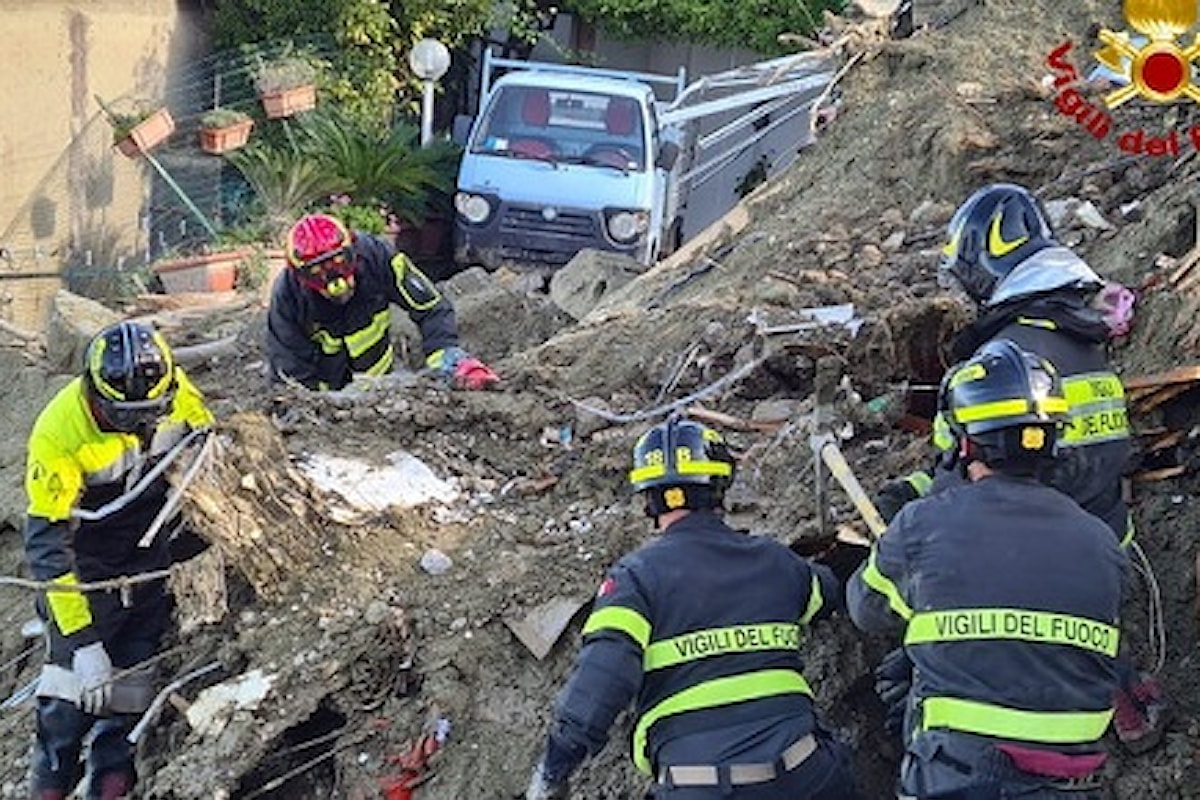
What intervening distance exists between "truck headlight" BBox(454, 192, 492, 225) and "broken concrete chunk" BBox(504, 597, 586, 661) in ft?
26.6

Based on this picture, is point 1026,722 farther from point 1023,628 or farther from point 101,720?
point 101,720

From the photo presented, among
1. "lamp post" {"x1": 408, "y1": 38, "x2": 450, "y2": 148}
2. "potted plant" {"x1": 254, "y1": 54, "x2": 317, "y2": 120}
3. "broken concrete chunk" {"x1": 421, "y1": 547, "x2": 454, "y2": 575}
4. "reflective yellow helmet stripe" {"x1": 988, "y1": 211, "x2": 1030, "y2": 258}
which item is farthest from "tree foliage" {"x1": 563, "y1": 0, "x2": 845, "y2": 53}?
"reflective yellow helmet stripe" {"x1": 988, "y1": 211, "x2": 1030, "y2": 258}

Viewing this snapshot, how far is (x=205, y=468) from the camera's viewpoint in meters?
5.50

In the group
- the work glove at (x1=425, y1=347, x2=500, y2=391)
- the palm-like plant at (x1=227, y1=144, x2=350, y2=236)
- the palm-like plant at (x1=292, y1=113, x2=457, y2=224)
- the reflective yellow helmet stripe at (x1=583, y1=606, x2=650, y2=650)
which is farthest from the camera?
the palm-like plant at (x1=292, y1=113, x2=457, y2=224)

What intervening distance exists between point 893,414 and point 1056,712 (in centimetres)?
213

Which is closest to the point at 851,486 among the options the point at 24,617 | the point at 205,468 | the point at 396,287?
the point at 205,468

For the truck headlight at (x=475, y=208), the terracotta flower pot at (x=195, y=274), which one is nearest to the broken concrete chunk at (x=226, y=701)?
the terracotta flower pot at (x=195, y=274)

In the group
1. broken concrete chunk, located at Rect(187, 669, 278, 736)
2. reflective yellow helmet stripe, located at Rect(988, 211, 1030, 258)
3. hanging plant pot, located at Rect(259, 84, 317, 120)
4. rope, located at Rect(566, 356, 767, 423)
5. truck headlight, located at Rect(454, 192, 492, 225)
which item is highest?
reflective yellow helmet stripe, located at Rect(988, 211, 1030, 258)

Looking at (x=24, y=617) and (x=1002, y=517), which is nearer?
(x=1002, y=517)

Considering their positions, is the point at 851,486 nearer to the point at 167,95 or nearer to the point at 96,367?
the point at 96,367

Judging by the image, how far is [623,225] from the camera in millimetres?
12977

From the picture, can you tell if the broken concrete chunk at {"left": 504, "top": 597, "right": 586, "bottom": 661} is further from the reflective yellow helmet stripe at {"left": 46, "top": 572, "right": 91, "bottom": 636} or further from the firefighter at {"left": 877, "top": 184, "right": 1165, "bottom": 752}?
the reflective yellow helmet stripe at {"left": 46, "top": 572, "right": 91, "bottom": 636}

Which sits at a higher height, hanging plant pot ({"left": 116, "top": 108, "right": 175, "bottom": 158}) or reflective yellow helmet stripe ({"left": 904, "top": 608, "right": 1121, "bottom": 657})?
reflective yellow helmet stripe ({"left": 904, "top": 608, "right": 1121, "bottom": 657})

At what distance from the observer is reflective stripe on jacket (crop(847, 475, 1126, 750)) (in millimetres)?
3676
